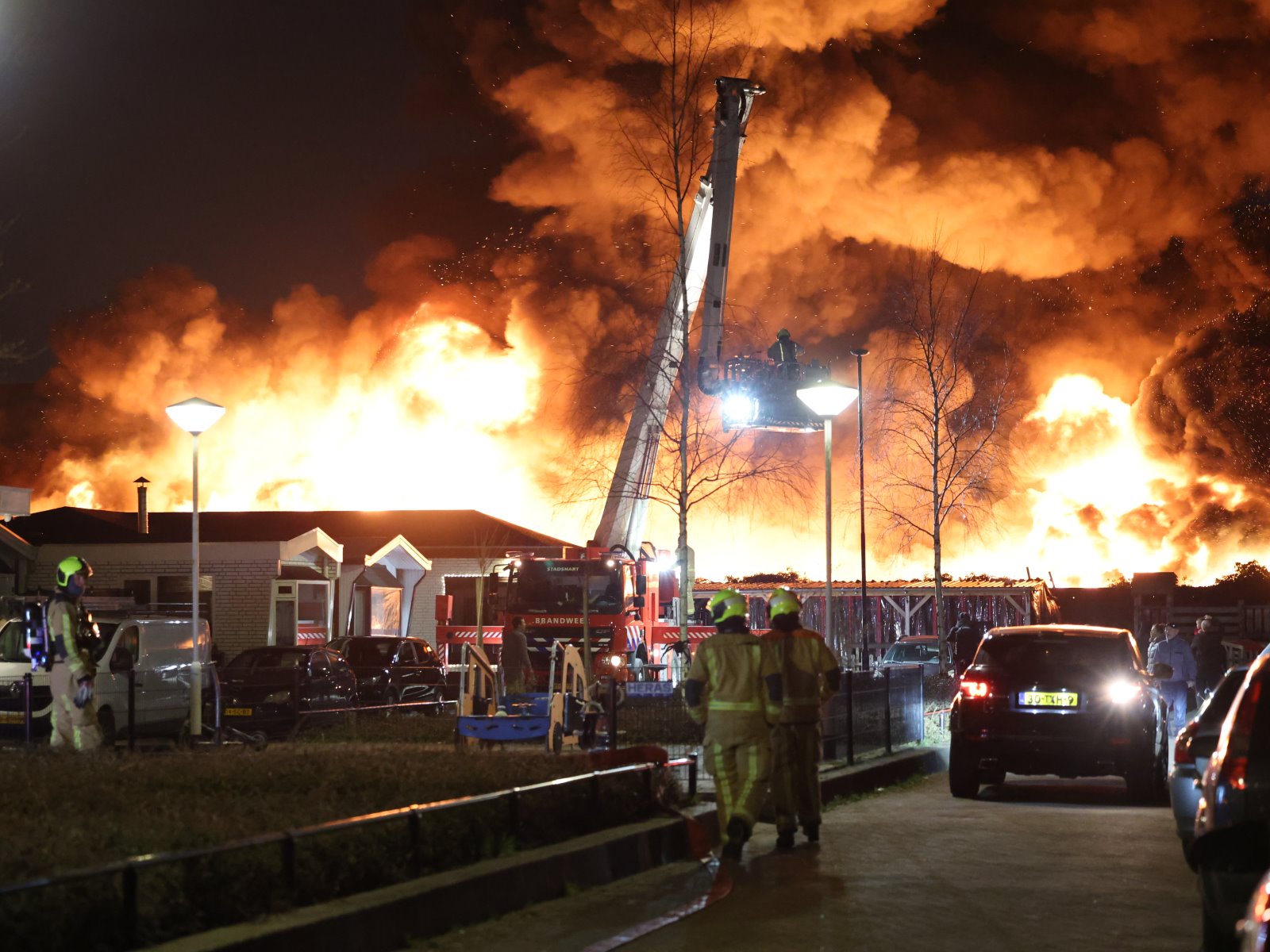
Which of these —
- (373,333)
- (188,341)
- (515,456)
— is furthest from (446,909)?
(188,341)

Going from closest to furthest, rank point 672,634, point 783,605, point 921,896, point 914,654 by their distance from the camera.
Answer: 1. point 921,896
2. point 783,605
3. point 672,634
4. point 914,654

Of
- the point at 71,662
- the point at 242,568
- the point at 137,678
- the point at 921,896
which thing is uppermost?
the point at 242,568

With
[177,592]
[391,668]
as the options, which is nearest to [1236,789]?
[391,668]

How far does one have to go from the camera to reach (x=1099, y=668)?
49.2 feet

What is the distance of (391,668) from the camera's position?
1035 inches

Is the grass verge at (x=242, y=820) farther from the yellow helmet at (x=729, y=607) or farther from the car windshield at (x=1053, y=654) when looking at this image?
the car windshield at (x=1053, y=654)

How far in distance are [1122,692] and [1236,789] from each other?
8474mm

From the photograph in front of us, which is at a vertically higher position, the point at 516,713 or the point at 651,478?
the point at 651,478

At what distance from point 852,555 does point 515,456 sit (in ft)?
39.6

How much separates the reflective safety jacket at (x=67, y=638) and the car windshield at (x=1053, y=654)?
7.81 meters

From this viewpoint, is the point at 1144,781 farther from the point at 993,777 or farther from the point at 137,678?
the point at 137,678

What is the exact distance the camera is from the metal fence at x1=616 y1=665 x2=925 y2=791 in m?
16.2

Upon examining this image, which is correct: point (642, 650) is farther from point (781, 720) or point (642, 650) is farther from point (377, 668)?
point (781, 720)

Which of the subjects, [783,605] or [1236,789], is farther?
[783,605]
